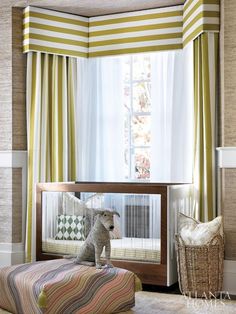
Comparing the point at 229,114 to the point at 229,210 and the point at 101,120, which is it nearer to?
the point at 229,210

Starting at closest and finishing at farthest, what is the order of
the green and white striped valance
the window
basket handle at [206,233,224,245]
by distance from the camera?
basket handle at [206,233,224,245] → the green and white striped valance → the window

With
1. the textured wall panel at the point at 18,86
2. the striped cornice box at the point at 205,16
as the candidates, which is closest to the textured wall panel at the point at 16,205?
the textured wall panel at the point at 18,86

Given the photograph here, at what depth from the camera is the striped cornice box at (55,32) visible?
482 cm

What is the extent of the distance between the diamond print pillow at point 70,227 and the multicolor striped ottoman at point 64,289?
0.63 m

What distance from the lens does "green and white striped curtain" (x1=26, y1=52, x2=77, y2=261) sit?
15.9 ft

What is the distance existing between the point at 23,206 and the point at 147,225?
1.26 m

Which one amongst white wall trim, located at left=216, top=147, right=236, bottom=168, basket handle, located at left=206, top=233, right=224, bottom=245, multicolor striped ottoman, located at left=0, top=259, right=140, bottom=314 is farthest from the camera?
white wall trim, located at left=216, top=147, right=236, bottom=168

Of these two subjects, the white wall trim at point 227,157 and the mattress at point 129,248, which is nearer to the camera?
the white wall trim at point 227,157

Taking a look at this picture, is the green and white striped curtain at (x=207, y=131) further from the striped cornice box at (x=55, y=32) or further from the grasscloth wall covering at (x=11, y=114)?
the grasscloth wall covering at (x=11, y=114)

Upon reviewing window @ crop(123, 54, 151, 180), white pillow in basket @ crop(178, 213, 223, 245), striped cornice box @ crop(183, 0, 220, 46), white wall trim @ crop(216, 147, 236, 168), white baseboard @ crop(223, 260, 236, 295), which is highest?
striped cornice box @ crop(183, 0, 220, 46)

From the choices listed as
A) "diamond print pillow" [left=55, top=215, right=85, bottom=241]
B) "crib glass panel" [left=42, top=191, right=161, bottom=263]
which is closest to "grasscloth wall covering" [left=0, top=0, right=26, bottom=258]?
"crib glass panel" [left=42, top=191, right=161, bottom=263]

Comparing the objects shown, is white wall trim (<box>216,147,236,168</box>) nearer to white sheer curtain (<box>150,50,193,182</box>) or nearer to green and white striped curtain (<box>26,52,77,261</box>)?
white sheer curtain (<box>150,50,193,182</box>)

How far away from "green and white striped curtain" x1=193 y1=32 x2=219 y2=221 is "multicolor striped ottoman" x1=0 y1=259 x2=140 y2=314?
90 centimetres

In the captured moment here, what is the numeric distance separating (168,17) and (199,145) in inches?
47.3
